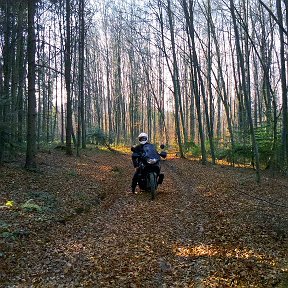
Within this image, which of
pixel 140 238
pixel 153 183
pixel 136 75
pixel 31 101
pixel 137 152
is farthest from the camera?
pixel 136 75

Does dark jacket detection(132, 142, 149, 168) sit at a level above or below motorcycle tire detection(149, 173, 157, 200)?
above

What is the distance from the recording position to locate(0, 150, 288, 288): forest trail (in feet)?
15.4

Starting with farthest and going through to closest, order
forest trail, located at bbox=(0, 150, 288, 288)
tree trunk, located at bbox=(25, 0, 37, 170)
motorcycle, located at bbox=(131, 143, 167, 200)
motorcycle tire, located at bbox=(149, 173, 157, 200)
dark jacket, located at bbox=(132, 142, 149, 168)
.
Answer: tree trunk, located at bbox=(25, 0, 37, 170) → dark jacket, located at bbox=(132, 142, 149, 168) → motorcycle, located at bbox=(131, 143, 167, 200) → motorcycle tire, located at bbox=(149, 173, 157, 200) → forest trail, located at bbox=(0, 150, 288, 288)

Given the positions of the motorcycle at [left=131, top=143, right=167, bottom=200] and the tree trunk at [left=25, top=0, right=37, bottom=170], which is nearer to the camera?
the motorcycle at [left=131, top=143, right=167, bottom=200]

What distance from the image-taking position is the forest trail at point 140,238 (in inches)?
185

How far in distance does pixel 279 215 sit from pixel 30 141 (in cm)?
859

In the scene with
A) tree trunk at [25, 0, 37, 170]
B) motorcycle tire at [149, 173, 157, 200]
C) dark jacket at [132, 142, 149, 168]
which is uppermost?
tree trunk at [25, 0, 37, 170]

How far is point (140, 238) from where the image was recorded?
21.1 feet

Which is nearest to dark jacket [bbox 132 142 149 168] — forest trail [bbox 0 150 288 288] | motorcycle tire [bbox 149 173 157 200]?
motorcycle tire [bbox 149 173 157 200]

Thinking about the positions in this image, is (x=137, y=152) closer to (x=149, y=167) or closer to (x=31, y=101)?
(x=149, y=167)

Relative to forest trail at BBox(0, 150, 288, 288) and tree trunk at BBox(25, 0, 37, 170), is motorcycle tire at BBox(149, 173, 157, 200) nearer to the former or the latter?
forest trail at BBox(0, 150, 288, 288)

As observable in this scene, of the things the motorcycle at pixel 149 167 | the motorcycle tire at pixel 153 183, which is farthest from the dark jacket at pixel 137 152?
the motorcycle tire at pixel 153 183

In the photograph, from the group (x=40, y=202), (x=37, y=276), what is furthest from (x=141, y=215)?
(x=37, y=276)

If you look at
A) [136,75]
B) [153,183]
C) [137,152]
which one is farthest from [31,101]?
[136,75]
